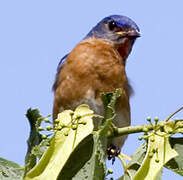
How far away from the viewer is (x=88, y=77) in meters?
7.30

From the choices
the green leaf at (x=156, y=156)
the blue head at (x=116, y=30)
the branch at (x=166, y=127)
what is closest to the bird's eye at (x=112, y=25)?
the blue head at (x=116, y=30)

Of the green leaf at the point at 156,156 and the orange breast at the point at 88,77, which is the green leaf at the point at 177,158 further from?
the orange breast at the point at 88,77

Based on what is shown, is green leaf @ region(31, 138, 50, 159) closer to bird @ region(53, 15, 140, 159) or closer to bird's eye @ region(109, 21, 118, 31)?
bird @ region(53, 15, 140, 159)

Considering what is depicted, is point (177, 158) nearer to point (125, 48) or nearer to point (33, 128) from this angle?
point (33, 128)

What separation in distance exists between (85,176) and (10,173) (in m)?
0.61

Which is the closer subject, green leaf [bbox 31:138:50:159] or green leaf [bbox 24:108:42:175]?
green leaf [bbox 31:138:50:159]

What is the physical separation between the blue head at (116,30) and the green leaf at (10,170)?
4820mm

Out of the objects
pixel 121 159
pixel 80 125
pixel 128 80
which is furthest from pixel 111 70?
pixel 80 125

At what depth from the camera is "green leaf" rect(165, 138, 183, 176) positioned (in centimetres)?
391

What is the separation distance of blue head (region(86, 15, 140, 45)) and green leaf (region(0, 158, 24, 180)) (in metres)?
4.82

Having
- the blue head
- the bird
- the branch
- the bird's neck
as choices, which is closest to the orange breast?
the bird

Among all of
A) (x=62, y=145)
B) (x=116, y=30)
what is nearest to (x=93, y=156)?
(x=62, y=145)

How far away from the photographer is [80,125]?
3838 millimetres

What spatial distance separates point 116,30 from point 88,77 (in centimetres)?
202
